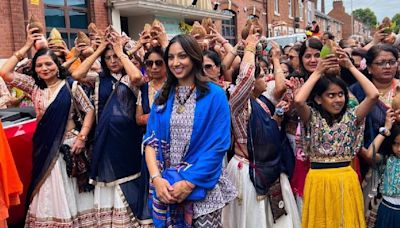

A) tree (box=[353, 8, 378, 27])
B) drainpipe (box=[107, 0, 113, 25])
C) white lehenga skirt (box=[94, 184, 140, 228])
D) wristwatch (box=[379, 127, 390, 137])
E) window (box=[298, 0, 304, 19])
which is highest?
tree (box=[353, 8, 378, 27])

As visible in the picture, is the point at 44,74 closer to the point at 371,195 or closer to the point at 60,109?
the point at 60,109

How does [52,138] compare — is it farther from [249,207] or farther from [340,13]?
[340,13]

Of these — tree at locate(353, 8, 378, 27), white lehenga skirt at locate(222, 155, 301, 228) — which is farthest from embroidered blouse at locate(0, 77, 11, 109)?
tree at locate(353, 8, 378, 27)

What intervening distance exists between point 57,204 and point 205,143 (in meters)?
1.68

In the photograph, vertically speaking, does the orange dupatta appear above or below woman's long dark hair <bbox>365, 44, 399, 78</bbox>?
below

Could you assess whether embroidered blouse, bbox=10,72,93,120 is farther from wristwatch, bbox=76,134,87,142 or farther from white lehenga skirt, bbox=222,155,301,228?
white lehenga skirt, bbox=222,155,301,228

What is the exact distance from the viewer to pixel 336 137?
10.1 ft

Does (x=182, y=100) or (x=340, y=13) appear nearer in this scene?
(x=182, y=100)

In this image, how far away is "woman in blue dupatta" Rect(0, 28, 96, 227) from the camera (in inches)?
142

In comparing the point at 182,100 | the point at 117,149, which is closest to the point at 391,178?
the point at 182,100

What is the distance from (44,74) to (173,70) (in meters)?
1.51

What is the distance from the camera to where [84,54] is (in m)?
4.32

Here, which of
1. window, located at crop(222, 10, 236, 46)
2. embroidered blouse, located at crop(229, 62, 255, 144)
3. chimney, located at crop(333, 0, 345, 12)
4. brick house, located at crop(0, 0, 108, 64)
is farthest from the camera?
chimney, located at crop(333, 0, 345, 12)

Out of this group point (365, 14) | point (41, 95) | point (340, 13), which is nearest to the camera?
point (41, 95)
